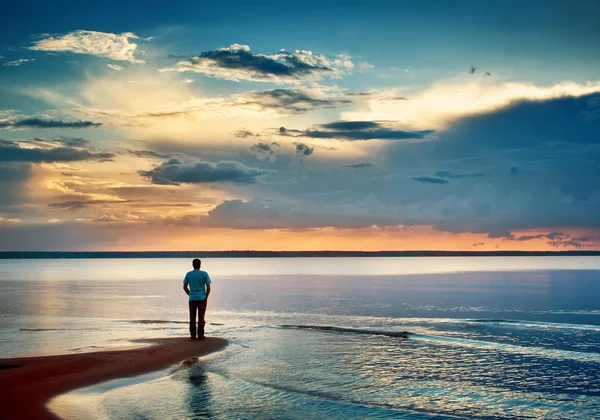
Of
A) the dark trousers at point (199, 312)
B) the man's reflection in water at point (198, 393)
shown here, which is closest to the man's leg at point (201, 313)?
the dark trousers at point (199, 312)

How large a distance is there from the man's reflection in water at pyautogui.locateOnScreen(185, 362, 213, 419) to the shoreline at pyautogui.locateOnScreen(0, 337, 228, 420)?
143 centimetres

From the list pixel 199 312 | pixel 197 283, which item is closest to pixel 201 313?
pixel 199 312

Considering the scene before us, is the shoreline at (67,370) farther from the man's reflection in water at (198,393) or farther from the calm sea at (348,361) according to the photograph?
the man's reflection in water at (198,393)

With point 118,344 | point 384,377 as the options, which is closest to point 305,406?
point 384,377

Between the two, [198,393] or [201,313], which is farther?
[201,313]

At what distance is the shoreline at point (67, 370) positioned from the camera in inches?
569

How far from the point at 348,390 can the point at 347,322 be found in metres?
17.5

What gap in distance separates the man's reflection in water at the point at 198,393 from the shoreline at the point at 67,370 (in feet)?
4.70

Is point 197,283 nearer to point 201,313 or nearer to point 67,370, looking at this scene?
point 201,313

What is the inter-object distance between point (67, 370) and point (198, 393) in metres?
5.00

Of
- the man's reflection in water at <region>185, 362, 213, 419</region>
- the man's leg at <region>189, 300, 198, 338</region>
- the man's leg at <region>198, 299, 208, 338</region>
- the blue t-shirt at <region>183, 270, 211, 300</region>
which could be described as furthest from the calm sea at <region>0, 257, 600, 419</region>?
the blue t-shirt at <region>183, 270, 211, 300</region>

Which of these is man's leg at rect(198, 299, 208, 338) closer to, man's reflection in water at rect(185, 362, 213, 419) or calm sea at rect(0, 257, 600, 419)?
calm sea at rect(0, 257, 600, 419)

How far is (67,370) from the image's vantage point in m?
18.3

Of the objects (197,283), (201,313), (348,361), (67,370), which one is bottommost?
(348,361)
